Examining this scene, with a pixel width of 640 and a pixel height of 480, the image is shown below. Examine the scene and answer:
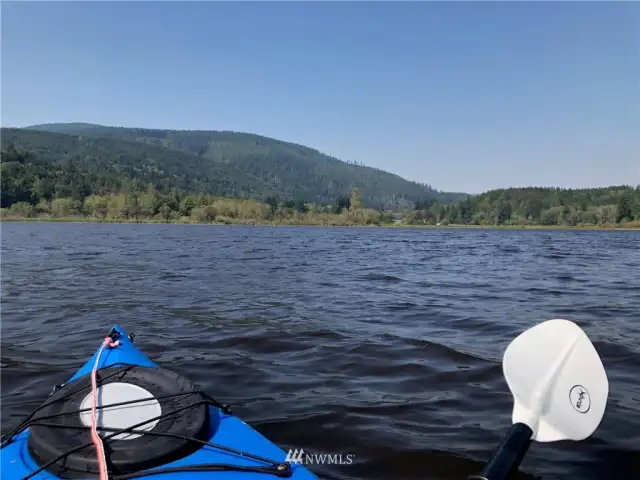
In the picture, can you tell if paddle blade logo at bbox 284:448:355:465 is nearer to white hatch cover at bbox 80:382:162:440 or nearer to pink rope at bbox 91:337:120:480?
white hatch cover at bbox 80:382:162:440

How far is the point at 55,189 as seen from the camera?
14325 cm

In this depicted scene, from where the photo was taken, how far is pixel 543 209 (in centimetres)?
14775

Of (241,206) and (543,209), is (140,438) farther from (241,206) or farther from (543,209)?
(543,209)

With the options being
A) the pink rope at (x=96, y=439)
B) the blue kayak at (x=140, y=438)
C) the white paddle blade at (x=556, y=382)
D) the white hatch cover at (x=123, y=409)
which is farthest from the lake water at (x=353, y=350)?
the pink rope at (x=96, y=439)

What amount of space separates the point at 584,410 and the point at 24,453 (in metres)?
4.17

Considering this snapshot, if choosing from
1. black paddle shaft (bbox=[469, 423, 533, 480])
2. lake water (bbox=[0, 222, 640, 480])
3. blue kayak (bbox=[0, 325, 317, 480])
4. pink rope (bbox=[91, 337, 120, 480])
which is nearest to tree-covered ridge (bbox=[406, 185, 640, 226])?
lake water (bbox=[0, 222, 640, 480])

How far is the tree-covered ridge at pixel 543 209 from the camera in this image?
124 metres

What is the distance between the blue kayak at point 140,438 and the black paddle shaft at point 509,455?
3.68 ft

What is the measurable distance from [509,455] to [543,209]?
523 feet

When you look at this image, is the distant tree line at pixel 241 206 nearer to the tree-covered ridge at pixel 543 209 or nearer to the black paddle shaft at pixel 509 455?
the tree-covered ridge at pixel 543 209

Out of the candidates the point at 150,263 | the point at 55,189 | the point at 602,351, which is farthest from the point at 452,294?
the point at 55,189

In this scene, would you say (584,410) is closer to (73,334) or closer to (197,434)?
(197,434)

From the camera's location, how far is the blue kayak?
2.96 metres

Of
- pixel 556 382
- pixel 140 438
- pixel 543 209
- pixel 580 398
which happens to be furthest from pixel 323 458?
pixel 543 209
